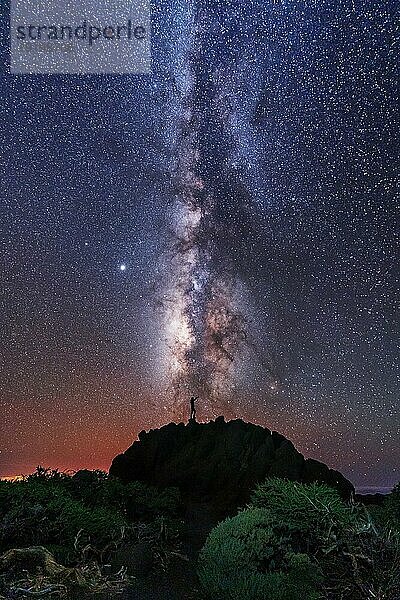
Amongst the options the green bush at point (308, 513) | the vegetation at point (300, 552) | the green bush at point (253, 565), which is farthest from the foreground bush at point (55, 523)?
the green bush at point (308, 513)

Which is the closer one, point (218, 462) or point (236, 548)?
point (236, 548)

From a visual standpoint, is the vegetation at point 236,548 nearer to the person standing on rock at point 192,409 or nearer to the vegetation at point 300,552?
the vegetation at point 300,552

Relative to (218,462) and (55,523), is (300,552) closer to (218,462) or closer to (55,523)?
(55,523)

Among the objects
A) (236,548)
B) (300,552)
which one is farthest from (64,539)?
(300,552)

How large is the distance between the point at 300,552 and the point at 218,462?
992 centimetres

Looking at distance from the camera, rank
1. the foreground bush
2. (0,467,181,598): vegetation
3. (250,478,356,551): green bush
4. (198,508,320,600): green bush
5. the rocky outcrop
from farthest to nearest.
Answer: the rocky outcrop, the foreground bush, (250,478,356,551): green bush, (198,508,320,600): green bush, (0,467,181,598): vegetation

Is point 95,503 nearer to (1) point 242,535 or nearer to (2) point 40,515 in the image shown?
(2) point 40,515

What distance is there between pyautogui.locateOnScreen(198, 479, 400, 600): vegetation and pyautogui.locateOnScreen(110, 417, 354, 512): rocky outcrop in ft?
26.4

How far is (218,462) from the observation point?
17969 millimetres

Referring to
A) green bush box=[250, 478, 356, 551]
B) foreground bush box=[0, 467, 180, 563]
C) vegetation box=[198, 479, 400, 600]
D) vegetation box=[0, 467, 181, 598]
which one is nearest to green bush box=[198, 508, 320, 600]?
vegetation box=[198, 479, 400, 600]

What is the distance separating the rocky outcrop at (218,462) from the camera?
1709 cm

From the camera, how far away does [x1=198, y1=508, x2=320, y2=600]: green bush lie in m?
7.60

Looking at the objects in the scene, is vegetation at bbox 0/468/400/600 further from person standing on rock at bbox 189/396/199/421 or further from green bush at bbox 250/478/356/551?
person standing on rock at bbox 189/396/199/421

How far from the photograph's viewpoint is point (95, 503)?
43.7 ft
